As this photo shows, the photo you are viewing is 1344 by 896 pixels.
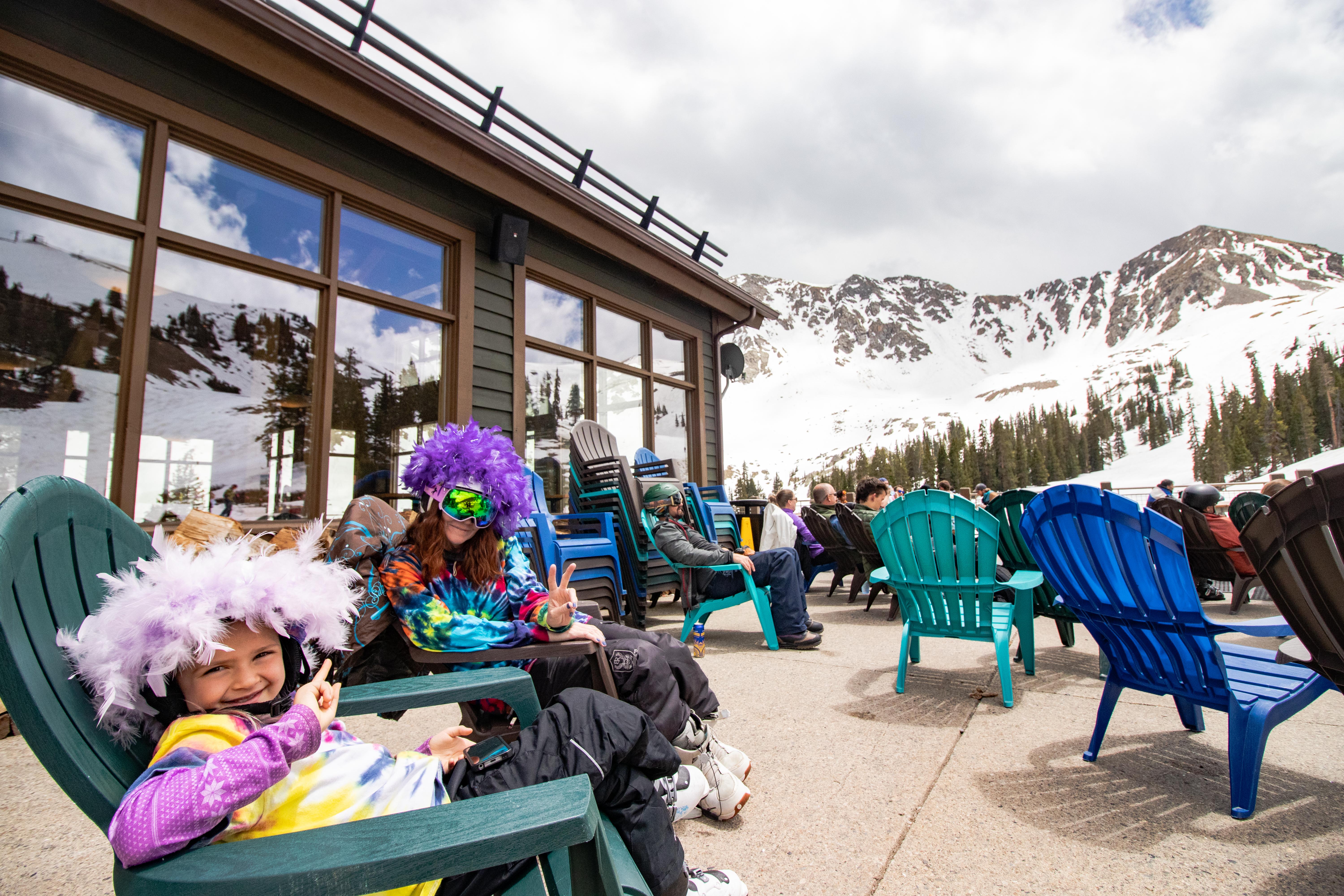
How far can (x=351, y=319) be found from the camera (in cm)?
458

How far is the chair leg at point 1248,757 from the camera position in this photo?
1.74 metres

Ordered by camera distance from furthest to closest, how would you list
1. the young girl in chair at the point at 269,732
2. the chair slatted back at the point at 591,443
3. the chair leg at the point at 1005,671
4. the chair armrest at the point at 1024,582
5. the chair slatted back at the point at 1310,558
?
the chair slatted back at the point at 591,443, the chair armrest at the point at 1024,582, the chair leg at the point at 1005,671, the chair slatted back at the point at 1310,558, the young girl in chair at the point at 269,732

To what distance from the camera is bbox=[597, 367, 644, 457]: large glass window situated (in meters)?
6.68

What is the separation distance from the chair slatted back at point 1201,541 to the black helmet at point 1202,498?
1.18ft

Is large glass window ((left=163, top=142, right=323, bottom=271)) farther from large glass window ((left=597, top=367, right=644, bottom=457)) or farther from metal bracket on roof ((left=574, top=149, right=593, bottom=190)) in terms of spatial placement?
large glass window ((left=597, top=367, right=644, bottom=457))

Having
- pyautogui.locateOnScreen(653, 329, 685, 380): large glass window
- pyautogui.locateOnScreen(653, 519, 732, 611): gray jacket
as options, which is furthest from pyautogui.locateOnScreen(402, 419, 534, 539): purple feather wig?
pyautogui.locateOnScreen(653, 329, 685, 380): large glass window

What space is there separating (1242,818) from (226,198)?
5328mm

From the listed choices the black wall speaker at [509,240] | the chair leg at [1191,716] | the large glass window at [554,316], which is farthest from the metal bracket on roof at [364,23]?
the chair leg at [1191,716]

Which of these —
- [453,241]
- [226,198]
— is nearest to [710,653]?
[453,241]

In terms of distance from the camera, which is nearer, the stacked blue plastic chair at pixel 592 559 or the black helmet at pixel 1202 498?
the stacked blue plastic chair at pixel 592 559

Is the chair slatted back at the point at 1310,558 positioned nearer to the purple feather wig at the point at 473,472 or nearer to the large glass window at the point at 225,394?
the purple feather wig at the point at 473,472

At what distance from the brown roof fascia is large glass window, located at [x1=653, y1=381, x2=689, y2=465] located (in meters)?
1.51

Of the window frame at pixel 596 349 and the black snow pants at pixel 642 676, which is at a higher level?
the window frame at pixel 596 349

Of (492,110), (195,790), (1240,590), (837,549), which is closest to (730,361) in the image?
(837,549)
